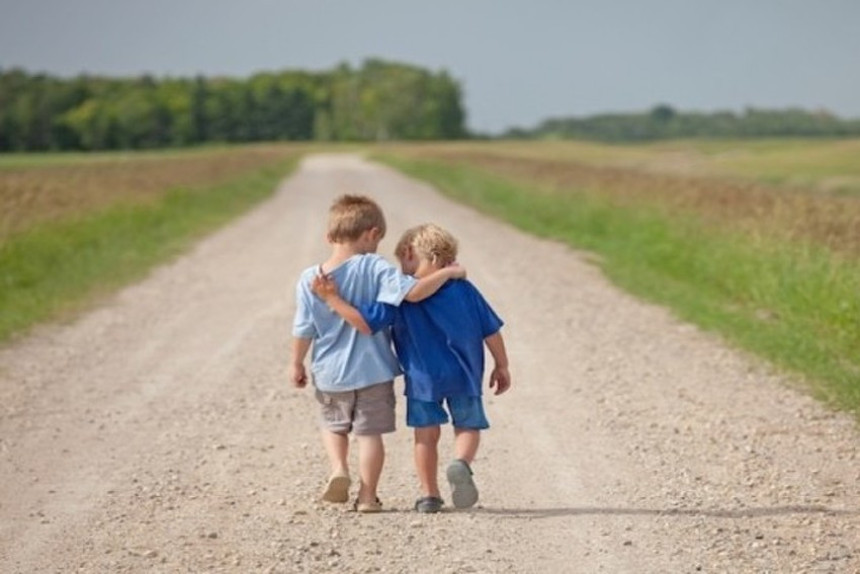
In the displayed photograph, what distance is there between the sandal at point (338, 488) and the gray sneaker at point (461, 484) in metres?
0.50

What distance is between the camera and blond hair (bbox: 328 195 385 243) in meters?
6.92

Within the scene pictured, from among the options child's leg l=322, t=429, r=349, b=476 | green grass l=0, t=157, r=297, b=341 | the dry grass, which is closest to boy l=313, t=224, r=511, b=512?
child's leg l=322, t=429, r=349, b=476

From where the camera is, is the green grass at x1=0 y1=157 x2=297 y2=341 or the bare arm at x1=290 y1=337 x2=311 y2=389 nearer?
the bare arm at x1=290 y1=337 x2=311 y2=389

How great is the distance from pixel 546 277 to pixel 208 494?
1074cm

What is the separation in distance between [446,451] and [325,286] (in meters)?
1.80

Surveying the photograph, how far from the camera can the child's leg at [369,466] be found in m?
7.00

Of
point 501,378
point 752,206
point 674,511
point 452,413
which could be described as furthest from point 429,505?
point 752,206

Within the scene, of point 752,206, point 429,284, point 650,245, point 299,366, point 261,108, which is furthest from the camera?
point 261,108

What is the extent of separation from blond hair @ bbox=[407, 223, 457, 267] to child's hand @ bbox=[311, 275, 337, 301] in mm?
385

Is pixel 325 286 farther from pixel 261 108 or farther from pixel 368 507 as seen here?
pixel 261 108

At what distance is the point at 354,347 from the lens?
7.00 meters

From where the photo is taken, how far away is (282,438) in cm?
888

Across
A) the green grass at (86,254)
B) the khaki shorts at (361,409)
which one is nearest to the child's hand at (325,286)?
the khaki shorts at (361,409)

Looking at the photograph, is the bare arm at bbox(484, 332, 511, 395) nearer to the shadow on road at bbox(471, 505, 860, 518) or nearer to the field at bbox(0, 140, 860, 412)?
the shadow on road at bbox(471, 505, 860, 518)
